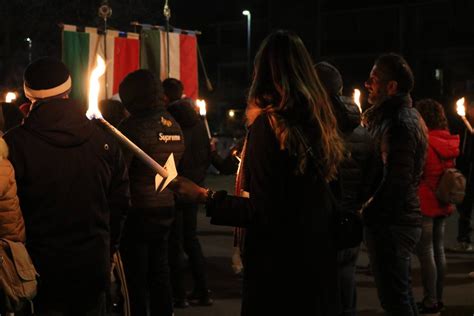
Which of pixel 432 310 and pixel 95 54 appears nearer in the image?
pixel 432 310

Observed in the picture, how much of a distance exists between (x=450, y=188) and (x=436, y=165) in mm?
A: 315

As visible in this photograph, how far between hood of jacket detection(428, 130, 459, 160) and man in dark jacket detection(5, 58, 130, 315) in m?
4.11

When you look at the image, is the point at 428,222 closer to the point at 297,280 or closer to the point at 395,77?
the point at 395,77

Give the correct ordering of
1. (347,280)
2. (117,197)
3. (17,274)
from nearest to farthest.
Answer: (17,274)
(117,197)
(347,280)

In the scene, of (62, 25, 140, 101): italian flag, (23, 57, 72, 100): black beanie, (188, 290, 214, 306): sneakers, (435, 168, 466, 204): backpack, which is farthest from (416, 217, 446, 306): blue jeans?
(62, 25, 140, 101): italian flag

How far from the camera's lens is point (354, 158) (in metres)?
4.75

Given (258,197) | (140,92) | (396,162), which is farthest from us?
(140,92)

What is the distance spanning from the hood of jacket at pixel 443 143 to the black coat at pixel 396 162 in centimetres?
206

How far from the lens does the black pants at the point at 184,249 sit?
694 cm

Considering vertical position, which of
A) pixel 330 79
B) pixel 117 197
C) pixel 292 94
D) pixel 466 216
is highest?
pixel 330 79

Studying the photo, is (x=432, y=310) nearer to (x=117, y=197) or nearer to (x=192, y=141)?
(x=192, y=141)

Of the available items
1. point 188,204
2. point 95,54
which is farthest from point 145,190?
point 95,54

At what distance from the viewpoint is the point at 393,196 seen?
16.3ft

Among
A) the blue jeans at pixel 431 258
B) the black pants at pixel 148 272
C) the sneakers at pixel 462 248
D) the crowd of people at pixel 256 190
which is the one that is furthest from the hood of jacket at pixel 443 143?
the sneakers at pixel 462 248
